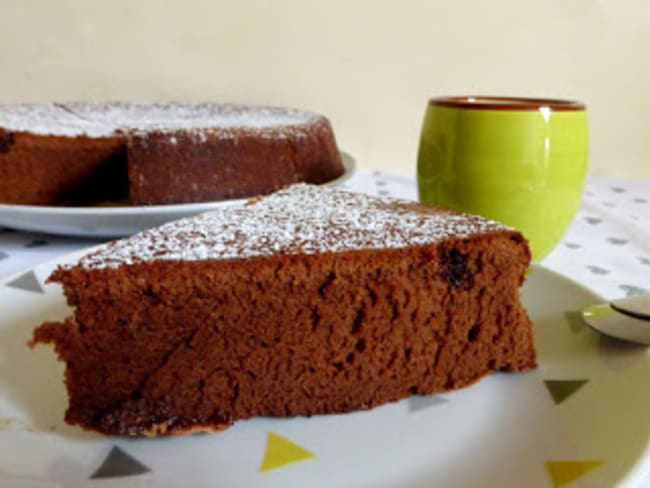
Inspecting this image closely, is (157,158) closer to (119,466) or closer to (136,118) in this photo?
(136,118)

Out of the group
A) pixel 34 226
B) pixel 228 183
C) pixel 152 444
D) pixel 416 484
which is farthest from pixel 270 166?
pixel 416 484

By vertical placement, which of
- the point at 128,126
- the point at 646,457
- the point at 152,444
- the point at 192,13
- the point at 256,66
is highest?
the point at 192,13

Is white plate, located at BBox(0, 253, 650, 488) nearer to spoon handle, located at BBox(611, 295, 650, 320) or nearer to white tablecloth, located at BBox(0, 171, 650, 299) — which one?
spoon handle, located at BBox(611, 295, 650, 320)

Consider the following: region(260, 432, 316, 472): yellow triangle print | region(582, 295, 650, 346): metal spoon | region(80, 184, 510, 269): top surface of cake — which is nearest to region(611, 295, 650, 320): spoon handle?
region(582, 295, 650, 346): metal spoon

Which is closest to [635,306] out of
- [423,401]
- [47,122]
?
[423,401]

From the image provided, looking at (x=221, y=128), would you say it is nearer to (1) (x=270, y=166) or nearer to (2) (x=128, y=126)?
(1) (x=270, y=166)

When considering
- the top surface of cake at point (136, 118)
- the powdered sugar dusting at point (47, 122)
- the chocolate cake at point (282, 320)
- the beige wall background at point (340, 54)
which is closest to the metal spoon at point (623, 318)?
the chocolate cake at point (282, 320)
